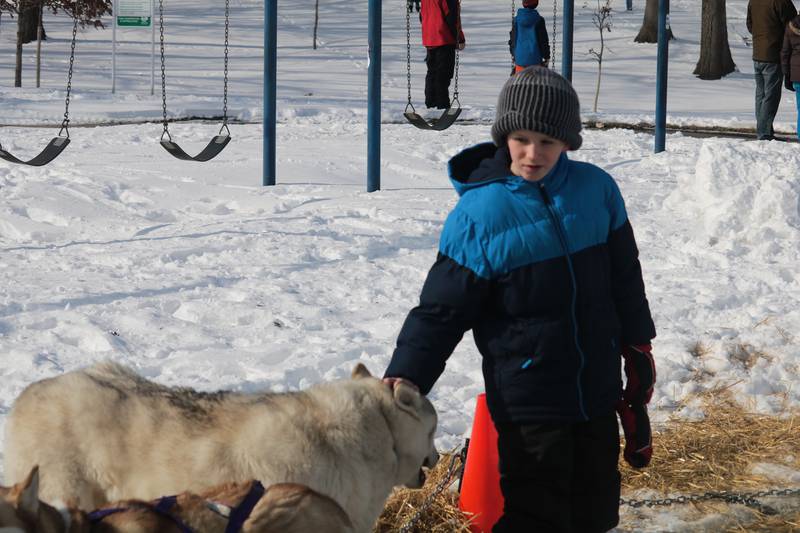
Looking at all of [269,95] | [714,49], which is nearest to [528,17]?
[269,95]

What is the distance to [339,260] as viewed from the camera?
320 inches

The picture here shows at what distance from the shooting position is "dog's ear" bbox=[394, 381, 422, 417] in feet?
10.7

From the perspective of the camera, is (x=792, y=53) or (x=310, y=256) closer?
(x=310, y=256)

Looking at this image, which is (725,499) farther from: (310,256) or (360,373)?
(310,256)

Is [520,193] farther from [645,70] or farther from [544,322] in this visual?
[645,70]

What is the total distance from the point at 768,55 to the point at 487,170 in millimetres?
12247

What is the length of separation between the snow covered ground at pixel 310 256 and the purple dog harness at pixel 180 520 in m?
2.18

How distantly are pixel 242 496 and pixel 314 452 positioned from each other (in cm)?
55

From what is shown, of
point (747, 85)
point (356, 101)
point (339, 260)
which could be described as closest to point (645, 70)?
point (747, 85)

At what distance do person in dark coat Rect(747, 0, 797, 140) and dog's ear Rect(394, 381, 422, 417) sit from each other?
12.4m

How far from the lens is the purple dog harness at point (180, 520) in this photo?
2.48 meters

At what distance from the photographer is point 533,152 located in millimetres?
3379

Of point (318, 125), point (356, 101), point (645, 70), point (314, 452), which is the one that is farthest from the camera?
point (645, 70)

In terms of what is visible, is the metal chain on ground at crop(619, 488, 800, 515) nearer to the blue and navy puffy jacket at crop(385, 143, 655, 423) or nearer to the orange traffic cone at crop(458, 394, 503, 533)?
the orange traffic cone at crop(458, 394, 503, 533)
